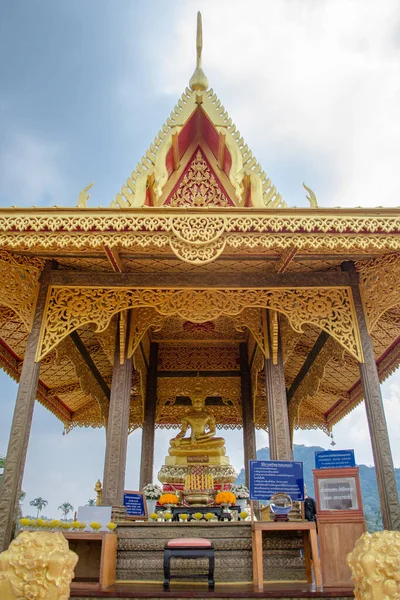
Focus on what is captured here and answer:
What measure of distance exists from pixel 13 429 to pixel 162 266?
3.11 m

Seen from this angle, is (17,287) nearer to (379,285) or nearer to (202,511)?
(202,511)

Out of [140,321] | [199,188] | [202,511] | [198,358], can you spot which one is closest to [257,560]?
[202,511]

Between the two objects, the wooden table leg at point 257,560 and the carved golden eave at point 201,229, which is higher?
the carved golden eave at point 201,229

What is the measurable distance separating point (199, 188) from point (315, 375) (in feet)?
15.6

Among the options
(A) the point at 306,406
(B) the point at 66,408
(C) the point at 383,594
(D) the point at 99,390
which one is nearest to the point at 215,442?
(D) the point at 99,390

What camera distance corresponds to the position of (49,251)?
6.76m

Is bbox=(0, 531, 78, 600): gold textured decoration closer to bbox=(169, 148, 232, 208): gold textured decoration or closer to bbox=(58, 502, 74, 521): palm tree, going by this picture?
bbox=(169, 148, 232, 208): gold textured decoration

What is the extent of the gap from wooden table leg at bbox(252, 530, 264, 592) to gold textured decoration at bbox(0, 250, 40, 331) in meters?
4.17

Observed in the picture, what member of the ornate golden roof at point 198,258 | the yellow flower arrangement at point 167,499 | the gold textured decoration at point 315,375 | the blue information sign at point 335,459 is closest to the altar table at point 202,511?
the yellow flower arrangement at point 167,499

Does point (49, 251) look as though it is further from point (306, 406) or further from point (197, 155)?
point (306, 406)

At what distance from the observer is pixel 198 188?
8555 millimetres

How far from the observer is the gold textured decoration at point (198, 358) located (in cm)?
1116

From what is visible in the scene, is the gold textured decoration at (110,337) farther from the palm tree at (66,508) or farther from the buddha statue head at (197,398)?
the palm tree at (66,508)

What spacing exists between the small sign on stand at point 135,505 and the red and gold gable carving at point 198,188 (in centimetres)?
478
